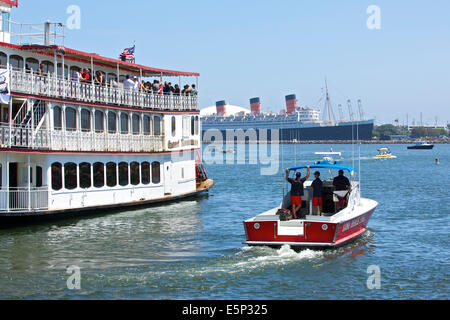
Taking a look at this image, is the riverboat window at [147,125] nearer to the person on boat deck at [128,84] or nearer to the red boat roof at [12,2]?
the person on boat deck at [128,84]

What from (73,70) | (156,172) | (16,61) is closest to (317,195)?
(156,172)

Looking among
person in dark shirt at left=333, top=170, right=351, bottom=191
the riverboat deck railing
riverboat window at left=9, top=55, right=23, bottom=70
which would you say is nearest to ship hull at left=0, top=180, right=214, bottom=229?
the riverboat deck railing

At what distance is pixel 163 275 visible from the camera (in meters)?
15.5

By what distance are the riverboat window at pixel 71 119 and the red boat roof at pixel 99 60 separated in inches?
96.2

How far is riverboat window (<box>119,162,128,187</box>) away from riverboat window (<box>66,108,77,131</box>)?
3.38m

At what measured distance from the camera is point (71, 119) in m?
25.3

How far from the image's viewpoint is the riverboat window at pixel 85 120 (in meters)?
25.9

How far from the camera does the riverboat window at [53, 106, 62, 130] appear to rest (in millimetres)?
24375

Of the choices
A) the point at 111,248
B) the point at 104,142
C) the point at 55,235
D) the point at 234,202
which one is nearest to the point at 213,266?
the point at 111,248

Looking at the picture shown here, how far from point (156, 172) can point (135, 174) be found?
1800mm

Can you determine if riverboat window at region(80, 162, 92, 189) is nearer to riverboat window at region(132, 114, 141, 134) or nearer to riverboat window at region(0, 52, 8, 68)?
riverboat window at region(132, 114, 141, 134)

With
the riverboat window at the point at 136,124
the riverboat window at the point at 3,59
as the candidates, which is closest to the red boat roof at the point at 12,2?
the riverboat window at the point at 3,59
